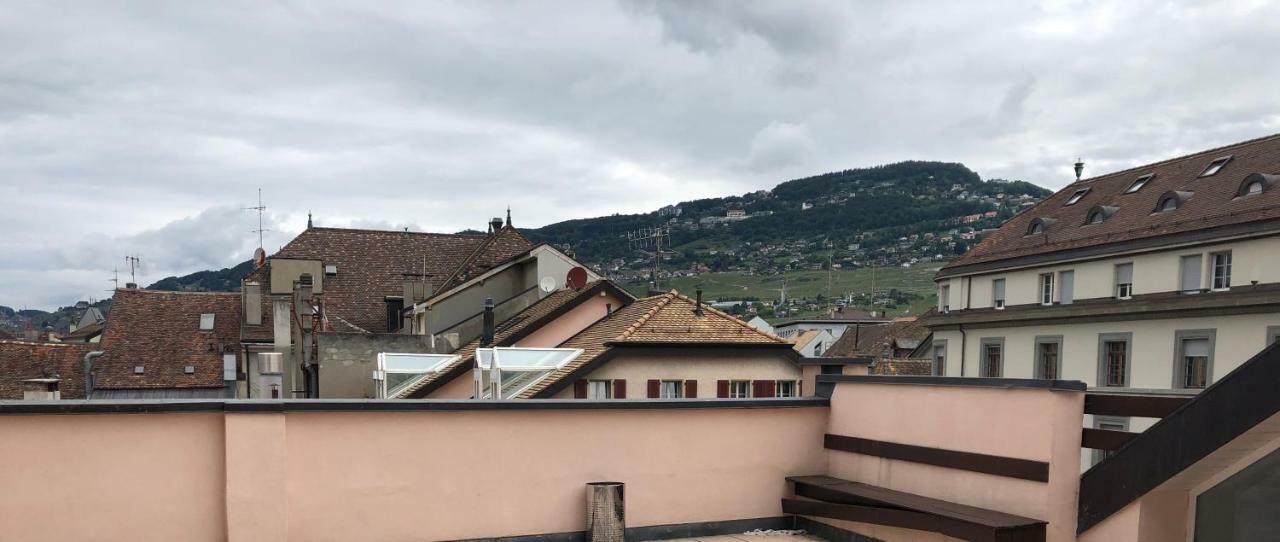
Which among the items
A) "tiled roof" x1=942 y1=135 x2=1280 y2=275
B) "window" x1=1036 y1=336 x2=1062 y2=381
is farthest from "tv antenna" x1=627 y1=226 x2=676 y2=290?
"tiled roof" x1=942 y1=135 x2=1280 y2=275

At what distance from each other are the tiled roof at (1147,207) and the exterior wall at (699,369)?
638 inches

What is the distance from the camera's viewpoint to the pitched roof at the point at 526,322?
18109 mm

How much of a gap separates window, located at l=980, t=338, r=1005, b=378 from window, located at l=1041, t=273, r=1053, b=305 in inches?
111

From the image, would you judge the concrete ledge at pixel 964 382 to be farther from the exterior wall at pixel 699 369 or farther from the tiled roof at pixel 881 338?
the tiled roof at pixel 881 338

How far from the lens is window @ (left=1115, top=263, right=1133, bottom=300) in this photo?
27484 mm

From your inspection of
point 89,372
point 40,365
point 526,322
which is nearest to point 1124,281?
point 526,322

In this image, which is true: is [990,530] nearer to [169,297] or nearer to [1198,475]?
[1198,475]

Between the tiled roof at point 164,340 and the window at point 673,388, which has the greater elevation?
the window at point 673,388

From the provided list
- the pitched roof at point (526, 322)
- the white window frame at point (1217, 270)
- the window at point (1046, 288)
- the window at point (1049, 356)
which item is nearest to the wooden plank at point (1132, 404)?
the pitched roof at point (526, 322)

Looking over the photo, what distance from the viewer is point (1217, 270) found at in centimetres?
2439

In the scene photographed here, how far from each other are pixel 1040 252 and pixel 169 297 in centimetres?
3899

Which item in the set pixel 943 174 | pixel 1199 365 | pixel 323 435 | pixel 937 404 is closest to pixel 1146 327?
pixel 1199 365

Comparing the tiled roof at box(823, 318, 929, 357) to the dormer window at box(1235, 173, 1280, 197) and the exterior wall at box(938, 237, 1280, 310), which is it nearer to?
the exterior wall at box(938, 237, 1280, 310)

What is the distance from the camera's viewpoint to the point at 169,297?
125 feet
